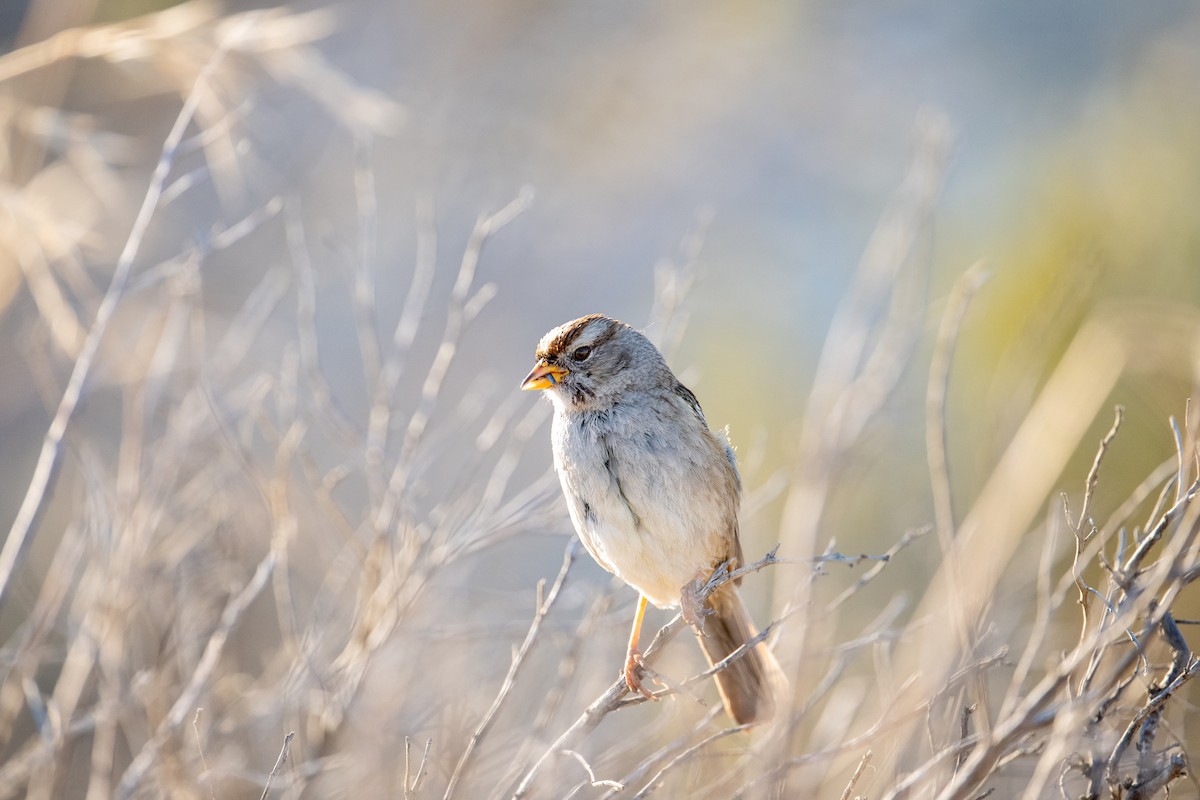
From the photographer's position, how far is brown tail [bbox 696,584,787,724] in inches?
164

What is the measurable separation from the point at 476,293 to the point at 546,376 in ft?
9.99

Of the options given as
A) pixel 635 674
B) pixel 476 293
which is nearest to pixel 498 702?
pixel 635 674

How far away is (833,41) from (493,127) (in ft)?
19.4

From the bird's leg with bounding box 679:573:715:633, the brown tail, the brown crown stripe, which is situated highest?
the brown crown stripe

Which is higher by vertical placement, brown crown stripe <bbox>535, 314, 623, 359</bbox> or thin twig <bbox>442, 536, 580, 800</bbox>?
brown crown stripe <bbox>535, 314, 623, 359</bbox>

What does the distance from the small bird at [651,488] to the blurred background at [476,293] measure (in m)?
0.23

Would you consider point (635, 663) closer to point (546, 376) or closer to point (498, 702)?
point (498, 702)

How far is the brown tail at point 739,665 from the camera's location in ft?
13.6

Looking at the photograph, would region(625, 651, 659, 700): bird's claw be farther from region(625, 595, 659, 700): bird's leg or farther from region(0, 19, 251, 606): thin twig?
region(0, 19, 251, 606): thin twig

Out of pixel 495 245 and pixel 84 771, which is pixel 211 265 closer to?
pixel 495 245

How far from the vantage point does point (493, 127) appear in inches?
639

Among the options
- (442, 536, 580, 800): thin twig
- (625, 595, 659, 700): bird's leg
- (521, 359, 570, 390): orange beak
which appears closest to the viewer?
(442, 536, 580, 800): thin twig

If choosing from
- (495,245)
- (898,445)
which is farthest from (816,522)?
(495,245)

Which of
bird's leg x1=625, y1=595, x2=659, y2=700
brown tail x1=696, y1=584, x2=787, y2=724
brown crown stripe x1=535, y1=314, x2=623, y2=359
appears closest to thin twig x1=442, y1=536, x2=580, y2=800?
bird's leg x1=625, y1=595, x2=659, y2=700
